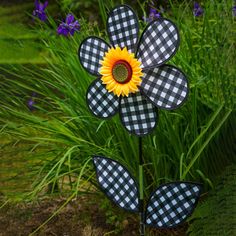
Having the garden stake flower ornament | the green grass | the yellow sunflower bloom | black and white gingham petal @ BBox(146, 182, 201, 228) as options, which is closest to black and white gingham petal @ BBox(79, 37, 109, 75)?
the garden stake flower ornament

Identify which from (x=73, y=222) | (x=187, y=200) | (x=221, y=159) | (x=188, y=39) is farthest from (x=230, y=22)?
(x=73, y=222)

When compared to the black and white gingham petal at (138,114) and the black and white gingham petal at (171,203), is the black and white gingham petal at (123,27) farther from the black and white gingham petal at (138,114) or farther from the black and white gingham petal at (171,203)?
the black and white gingham petal at (171,203)

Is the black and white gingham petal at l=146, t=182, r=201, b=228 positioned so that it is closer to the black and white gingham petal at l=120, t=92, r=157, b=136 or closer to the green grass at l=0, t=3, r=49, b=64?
the black and white gingham petal at l=120, t=92, r=157, b=136

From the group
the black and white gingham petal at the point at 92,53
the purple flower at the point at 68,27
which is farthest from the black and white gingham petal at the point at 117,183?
the purple flower at the point at 68,27

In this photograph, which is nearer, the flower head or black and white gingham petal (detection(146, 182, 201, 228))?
the flower head

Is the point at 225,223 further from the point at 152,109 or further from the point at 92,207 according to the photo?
the point at 92,207

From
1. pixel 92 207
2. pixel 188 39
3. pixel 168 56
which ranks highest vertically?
pixel 168 56
